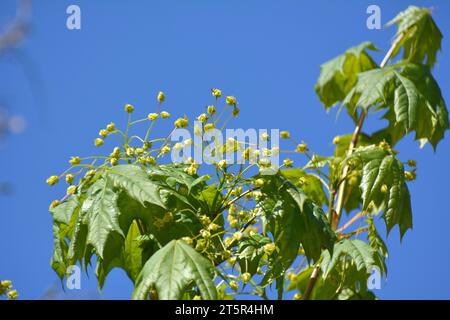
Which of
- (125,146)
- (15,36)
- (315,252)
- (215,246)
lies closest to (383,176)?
(315,252)

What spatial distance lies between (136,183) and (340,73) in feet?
6.66

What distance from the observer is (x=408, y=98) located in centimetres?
331

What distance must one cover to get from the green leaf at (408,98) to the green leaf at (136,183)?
4.24 ft

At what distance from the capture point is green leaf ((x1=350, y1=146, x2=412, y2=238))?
2816mm

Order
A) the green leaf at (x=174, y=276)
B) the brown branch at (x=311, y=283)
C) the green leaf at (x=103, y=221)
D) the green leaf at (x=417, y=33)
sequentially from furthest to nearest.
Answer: the green leaf at (x=417, y=33), the brown branch at (x=311, y=283), the green leaf at (x=103, y=221), the green leaf at (x=174, y=276)

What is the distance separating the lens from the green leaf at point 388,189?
282cm

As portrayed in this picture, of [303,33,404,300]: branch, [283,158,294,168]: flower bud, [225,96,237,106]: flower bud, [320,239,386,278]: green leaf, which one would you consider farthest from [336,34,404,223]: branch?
[225,96,237,106]: flower bud

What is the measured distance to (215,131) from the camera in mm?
2459

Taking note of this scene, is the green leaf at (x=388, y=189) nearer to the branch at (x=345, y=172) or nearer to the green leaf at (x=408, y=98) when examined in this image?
the branch at (x=345, y=172)

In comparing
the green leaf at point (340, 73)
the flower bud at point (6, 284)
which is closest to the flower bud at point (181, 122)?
the flower bud at point (6, 284)

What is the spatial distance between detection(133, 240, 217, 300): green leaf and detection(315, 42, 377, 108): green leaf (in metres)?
2.03

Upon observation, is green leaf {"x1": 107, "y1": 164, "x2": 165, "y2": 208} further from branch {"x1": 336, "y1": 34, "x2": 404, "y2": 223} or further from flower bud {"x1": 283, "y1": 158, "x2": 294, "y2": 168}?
branch {"x1": 336, "y1": 34, "x2": 404, "y2": 223}

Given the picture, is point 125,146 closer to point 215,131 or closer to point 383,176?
point 215,131
